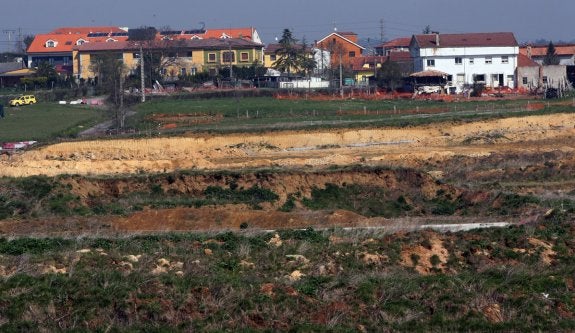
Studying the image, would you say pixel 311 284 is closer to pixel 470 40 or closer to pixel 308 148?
pixel 308 148

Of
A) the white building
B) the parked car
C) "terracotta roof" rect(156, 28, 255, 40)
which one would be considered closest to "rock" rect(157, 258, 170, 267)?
the parked car

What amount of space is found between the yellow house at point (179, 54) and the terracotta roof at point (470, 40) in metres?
21.6

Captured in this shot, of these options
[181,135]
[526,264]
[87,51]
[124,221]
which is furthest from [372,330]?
[87,51]

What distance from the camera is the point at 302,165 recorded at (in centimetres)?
4359

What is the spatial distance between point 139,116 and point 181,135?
16.6 metres

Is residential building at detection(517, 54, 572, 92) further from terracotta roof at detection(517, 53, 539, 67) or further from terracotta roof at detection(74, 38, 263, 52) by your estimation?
terracotta roof at detection(74, 38, 263, 52)

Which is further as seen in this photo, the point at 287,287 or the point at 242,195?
the point at 242,195

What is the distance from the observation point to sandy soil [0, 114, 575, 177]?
4603 centimetres

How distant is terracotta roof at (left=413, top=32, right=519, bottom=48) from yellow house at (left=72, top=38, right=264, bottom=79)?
71.0ft

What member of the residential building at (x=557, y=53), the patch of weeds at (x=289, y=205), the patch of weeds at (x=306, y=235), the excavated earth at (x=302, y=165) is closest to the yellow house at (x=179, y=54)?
the residential building at (x=557, y=53)

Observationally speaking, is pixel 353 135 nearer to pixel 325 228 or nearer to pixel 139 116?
pixel 139 116

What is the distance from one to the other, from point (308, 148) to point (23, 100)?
41181mm

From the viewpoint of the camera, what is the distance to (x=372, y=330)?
60.9ft

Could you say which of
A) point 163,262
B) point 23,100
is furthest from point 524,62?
point 163,262
